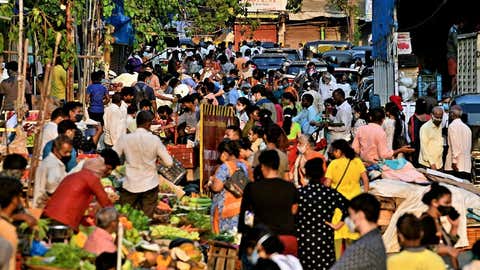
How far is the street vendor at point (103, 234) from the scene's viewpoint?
12953 millimetres

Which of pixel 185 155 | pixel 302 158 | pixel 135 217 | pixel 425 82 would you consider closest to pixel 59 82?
pixel 185 155

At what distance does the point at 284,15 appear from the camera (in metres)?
60.6

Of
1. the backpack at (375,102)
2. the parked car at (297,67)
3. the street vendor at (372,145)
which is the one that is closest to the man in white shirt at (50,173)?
the street vendor at (372,145)

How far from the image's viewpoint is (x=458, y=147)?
822 inches

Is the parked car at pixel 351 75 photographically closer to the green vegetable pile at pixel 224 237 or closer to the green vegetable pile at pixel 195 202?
the green vegetable pile at pixel 195 202

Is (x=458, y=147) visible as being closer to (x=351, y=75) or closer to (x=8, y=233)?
(x=8, y=233)

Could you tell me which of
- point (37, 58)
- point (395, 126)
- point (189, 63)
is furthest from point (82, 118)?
point (189, 63)

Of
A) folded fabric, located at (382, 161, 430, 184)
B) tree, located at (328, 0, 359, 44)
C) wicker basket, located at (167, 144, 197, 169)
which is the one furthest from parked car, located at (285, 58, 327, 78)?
folded fabric, located at (382, 161, 430, 184)

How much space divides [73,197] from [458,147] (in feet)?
29.5

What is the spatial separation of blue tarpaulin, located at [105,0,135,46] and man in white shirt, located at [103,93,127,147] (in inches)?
370

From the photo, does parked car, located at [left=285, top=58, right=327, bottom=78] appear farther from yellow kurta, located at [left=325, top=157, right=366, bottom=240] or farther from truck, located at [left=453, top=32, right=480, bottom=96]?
yellow kurta, located at [left=325, top=157, right=366, bottom=240]

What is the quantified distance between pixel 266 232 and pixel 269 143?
5.11m

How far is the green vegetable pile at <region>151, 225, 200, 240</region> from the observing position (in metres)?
16.0

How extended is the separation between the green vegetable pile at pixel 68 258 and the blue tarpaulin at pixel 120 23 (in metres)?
18.4
